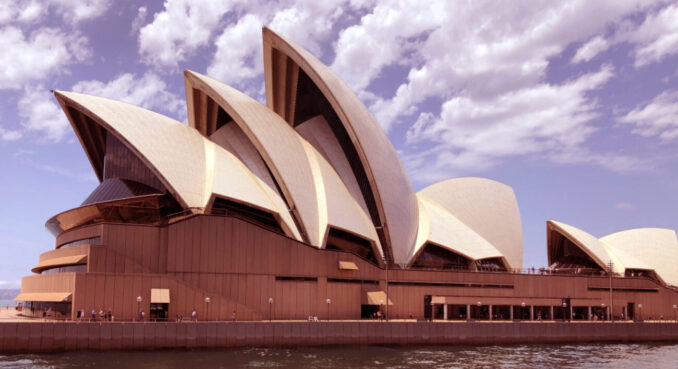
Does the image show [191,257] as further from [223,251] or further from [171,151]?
[171,151]

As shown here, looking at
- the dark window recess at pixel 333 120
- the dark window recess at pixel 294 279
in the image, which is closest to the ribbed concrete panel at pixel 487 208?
the dark window recess at pixel 333 120

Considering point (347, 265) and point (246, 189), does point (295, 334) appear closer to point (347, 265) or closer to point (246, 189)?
point (347, 265)

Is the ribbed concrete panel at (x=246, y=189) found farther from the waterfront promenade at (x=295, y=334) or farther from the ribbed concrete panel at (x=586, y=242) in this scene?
the ribbed concrete panel at (x=586, y=242)

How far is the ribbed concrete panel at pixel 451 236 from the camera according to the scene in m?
51.2

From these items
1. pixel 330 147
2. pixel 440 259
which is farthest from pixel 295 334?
pixel 440 259

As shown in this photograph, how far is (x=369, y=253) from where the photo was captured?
157 feet

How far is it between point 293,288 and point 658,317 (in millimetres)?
34525

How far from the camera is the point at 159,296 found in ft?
120

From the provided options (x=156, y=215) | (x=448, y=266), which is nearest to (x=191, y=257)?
(x=156, y=215)

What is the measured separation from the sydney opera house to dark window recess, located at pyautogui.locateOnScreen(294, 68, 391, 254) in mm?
120

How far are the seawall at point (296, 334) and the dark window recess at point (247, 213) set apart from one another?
771cm

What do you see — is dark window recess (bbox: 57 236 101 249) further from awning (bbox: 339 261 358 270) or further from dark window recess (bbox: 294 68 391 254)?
dark window recess (bbox: 294 68 391 254)

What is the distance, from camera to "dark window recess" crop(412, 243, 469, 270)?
168ft

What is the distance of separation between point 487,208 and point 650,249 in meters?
17.6
